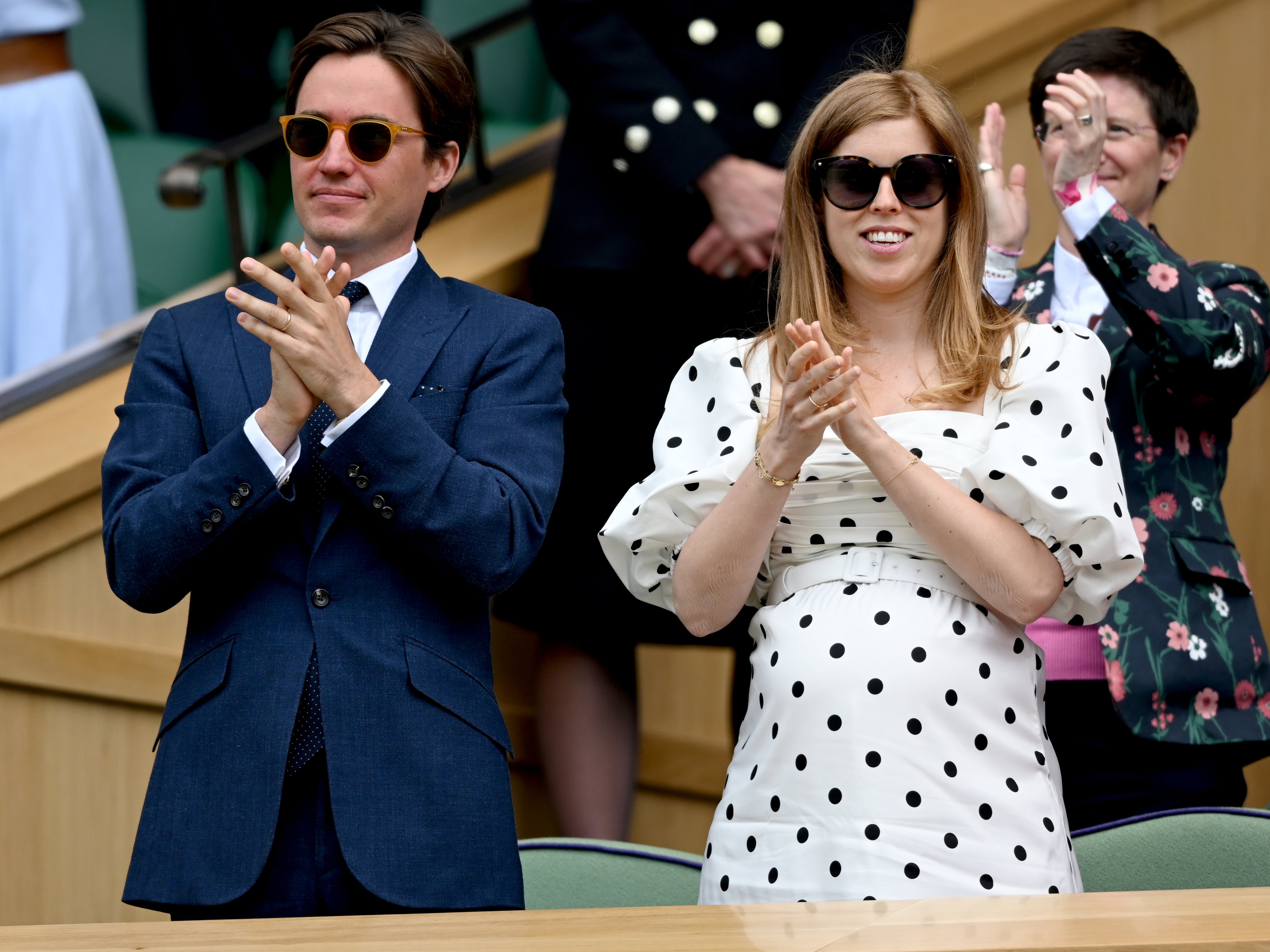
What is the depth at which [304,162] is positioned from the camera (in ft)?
6.61

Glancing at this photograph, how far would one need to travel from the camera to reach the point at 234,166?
3.14 meters

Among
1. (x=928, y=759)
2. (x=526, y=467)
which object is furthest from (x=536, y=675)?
(x=928, y=759)

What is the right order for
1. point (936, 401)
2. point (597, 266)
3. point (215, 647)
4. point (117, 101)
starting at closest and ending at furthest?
point (215, 647) < point (936, 401) < point (597, 266) < point (117, 101)

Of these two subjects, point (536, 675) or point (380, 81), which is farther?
point (536, 675)

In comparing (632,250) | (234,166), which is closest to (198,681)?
(632,250)

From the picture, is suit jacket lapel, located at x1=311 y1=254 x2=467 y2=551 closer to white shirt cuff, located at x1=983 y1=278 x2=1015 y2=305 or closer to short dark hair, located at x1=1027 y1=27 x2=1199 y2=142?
white shirt cuff, located at x1=983 y1=278 x2=1015 y2=305

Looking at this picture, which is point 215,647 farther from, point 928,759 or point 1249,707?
point 1249,707

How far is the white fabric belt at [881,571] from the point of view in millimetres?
1904

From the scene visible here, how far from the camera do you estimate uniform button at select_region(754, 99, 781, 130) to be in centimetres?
278

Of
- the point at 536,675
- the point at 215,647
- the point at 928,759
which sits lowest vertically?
the point at 536,675

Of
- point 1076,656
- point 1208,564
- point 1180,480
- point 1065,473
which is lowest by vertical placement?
point 1076,656

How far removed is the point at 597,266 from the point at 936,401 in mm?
984

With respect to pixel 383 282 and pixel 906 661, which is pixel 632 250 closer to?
pixel 383 282

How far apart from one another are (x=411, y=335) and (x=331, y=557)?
303 millimetres
